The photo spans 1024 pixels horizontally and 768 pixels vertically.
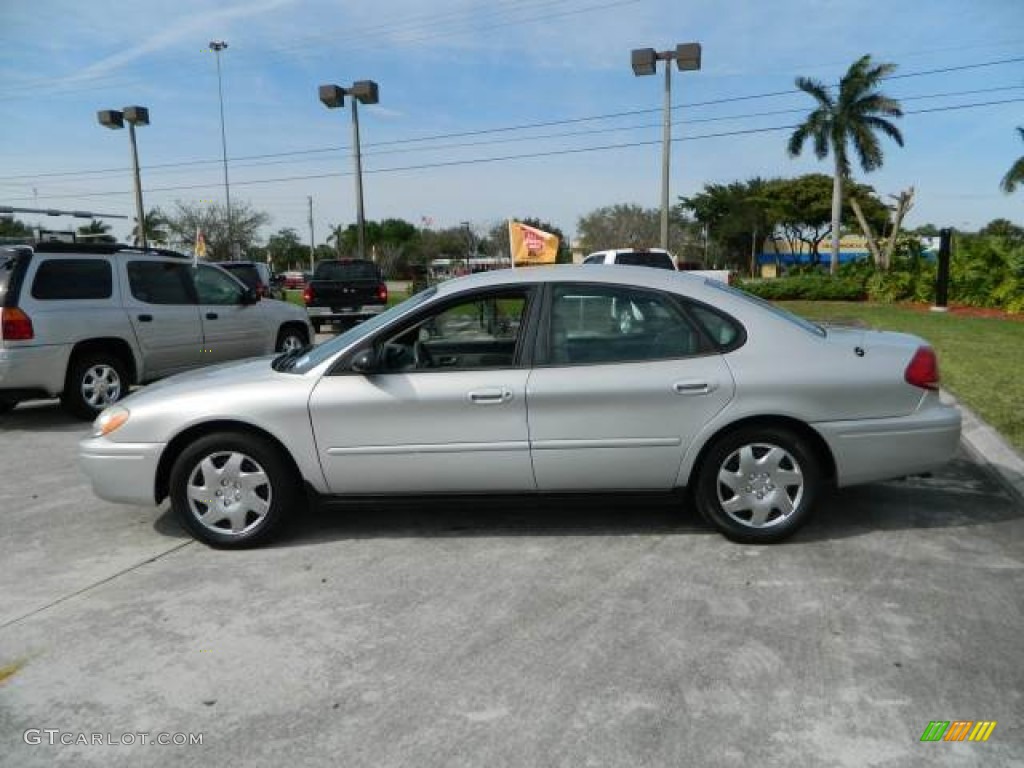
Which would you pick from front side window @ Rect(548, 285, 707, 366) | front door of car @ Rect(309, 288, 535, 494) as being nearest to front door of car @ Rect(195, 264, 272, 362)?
front door of car @ Rect(309, 288, 535, 494)

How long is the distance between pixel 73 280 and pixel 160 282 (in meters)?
0.98

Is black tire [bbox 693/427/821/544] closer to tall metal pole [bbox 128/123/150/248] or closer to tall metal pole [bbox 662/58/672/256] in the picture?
tall metal pole [bbox 662/58/672/256]

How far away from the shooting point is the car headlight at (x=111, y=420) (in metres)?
4.52

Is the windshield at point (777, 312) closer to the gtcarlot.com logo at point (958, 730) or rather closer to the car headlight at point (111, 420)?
the gtcarlot.com logo at point (958, 730)

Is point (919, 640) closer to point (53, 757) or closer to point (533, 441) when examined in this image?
point (533, 441)

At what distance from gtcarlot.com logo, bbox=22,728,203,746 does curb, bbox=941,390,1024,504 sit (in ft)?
14.6

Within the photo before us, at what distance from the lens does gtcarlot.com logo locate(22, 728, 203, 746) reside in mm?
2770

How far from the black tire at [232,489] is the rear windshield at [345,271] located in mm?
12941

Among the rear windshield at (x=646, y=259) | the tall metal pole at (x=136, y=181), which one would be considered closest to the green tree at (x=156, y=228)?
the tall metal pole at (x=136, y=181)

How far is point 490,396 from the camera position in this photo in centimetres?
433

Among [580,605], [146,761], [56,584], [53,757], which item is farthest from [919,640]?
[56,584]

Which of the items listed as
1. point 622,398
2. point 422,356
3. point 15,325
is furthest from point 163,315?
point 622,398

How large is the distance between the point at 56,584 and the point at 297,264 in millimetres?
101898

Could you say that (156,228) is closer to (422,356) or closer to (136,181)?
(136,181)
